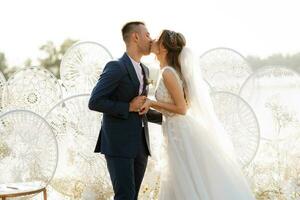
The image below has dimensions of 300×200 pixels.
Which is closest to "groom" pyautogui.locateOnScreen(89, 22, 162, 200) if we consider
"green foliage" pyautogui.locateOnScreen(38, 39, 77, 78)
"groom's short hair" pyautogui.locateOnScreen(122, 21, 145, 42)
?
"groom's short hair" pyautogui.locateOnScreen(122, 21, 145, 42)

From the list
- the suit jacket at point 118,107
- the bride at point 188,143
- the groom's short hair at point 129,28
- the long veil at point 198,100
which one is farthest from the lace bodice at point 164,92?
the groom's short hair at point 129,28

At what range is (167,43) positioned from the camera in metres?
3.65

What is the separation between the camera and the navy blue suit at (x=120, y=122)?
3314mm

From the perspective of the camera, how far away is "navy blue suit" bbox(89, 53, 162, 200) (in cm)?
331

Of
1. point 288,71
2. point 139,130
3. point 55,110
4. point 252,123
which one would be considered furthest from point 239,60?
point 139,130

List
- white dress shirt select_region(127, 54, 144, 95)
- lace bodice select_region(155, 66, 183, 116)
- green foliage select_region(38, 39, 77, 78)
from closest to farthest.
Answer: white dress shirt select_region(127, 54, 144, 95), lace bodice select_region(155, 66, 183, 116), green foliage select_region(38, 39, 77, 78)

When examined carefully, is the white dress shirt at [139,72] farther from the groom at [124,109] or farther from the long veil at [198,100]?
the long veil at [198,100]

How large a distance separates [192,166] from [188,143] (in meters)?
0.15

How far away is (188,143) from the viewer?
147 inches

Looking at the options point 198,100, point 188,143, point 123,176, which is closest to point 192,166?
point 188,143

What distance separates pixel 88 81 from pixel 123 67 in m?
2.26

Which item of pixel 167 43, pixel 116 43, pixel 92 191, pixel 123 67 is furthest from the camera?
pixel 116 43

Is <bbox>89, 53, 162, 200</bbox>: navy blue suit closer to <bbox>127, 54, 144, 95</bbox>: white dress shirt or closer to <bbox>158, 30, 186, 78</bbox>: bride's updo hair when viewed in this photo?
<bbox>127, 54, 144, 95</bbox>: white dress shirt

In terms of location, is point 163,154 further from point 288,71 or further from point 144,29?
point 288,71
